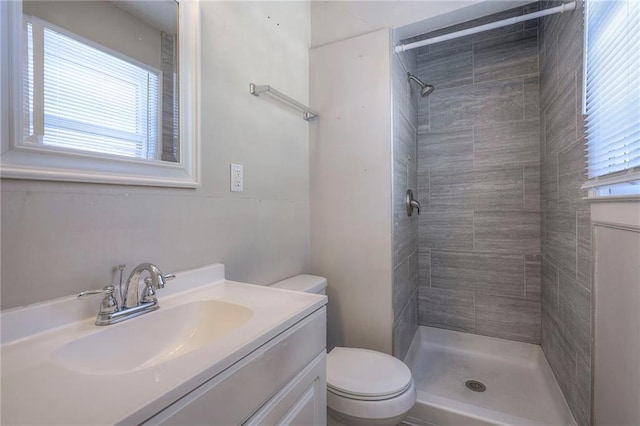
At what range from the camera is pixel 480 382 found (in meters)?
1.88

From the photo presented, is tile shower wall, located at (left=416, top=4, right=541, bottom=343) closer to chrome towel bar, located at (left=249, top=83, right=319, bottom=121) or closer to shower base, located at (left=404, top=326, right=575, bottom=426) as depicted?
shower base, located at (left=404, top=326, right=575, bottom=426)

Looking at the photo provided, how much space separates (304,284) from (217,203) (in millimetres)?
637

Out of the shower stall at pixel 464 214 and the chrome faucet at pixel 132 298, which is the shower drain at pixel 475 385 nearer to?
the shower stall at pixel 464 214

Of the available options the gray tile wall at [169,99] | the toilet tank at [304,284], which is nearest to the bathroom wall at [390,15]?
the gray tile wall at [169,99]

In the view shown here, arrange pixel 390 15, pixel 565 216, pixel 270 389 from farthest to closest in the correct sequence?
pixel 390 15, pixel 565 216, pixel 270 389

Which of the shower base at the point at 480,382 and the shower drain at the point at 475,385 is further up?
the shower base at the point at 480,382

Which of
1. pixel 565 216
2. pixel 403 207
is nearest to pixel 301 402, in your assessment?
pixel 403 207

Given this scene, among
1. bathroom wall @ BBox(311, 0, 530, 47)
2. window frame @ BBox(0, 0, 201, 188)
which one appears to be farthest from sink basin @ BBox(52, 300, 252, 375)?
bathroom wall @ BBox(311, 0, 530, 47)

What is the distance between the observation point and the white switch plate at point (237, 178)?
1.28 meters

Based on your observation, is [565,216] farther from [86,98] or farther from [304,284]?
[86,98]

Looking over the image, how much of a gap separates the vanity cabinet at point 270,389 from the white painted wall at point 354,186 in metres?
0.75

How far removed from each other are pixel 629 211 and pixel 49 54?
1.73 metres

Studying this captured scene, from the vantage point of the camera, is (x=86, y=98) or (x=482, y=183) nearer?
(x=86, y=98)

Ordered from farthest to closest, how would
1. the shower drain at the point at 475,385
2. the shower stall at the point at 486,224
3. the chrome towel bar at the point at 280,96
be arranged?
1. the shower drain at the point at 475,385
2. the shower stall at the point at 486,224
3. the chrome towel bar at the point at 280,96
